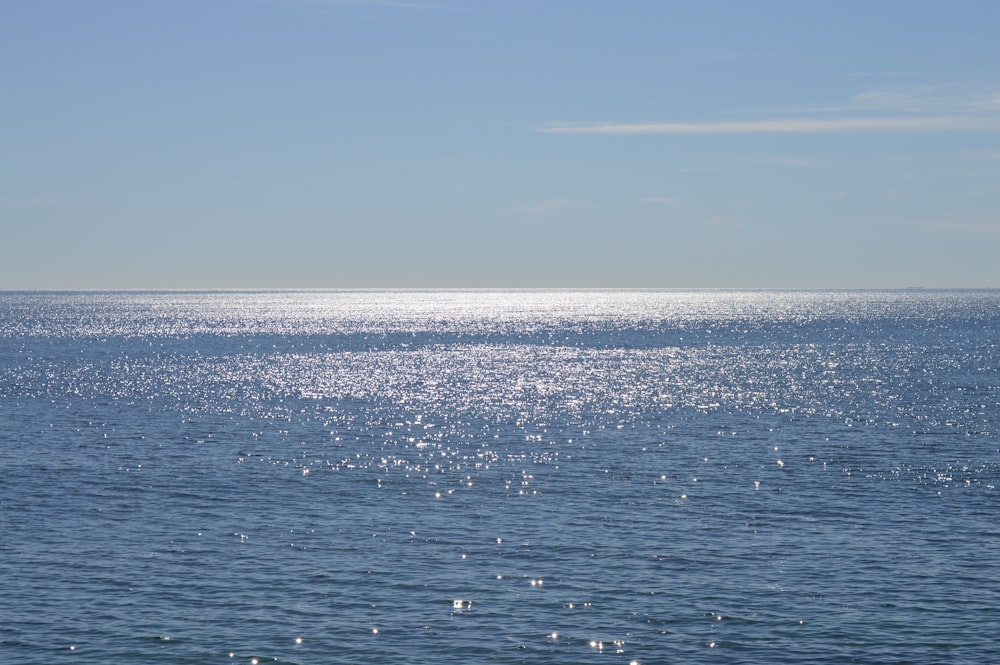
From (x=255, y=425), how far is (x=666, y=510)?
50.7 m

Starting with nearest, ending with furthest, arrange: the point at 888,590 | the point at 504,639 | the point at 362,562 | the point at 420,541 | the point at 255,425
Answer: the point at 504,639 < the point at 888,590 < the point at 362,562 < the point at 420,541 < the point at 255,425

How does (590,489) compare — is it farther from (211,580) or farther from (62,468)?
(62,468)

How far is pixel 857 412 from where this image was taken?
10575cm

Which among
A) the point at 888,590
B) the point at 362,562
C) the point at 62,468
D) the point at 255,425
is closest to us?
the point at 888,590

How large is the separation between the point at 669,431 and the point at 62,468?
163 ft

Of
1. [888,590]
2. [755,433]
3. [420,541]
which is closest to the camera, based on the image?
[888,590]

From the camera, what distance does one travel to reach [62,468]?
73.1m

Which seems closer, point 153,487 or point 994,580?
point 994,580

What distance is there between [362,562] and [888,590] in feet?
74.5

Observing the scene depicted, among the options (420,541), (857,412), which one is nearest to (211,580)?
(420,541)

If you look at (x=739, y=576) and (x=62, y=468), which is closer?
(x=739, y=576)

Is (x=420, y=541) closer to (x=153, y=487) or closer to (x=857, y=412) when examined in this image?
(x=153, y=487)

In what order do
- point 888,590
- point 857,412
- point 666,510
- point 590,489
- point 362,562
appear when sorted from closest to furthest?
point 888,590
point 362,562
point 666,510
point 590,489
point 857,412

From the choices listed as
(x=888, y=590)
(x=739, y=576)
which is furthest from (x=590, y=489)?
(x=888, y=590)
